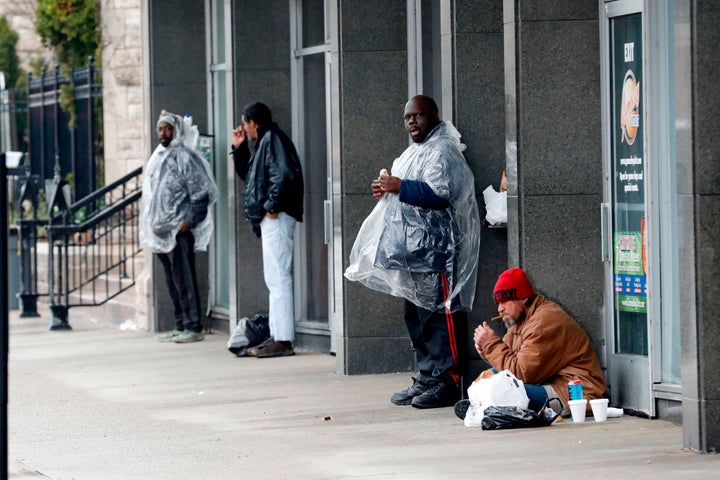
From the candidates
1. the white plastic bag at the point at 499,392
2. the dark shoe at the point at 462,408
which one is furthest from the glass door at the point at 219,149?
the white plastic bag at the point at 499,392

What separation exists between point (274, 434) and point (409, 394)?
1.26m

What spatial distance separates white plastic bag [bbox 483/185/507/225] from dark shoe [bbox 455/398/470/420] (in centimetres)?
127

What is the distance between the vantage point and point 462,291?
32.8ft

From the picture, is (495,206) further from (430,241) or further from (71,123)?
(71,123)

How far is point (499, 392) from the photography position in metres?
8.70

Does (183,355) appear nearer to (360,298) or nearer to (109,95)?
(360,298)

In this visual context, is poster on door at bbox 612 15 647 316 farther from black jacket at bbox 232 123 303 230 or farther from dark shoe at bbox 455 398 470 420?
black jacket at bbox 232 123 303 230

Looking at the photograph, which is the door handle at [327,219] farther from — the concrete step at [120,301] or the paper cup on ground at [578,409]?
the paper cup on ground at [578,409]

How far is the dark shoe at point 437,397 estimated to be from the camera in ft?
31.9

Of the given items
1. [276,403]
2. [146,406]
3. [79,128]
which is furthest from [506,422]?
[79,128]

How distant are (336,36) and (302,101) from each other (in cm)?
201

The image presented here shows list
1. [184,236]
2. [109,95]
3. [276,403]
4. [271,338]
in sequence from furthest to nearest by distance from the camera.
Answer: [109,95], [184,236], [271,338], [276,403]

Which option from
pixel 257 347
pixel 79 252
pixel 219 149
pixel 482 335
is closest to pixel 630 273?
pixel 482 335

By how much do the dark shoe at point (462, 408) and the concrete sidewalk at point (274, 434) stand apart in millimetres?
72
